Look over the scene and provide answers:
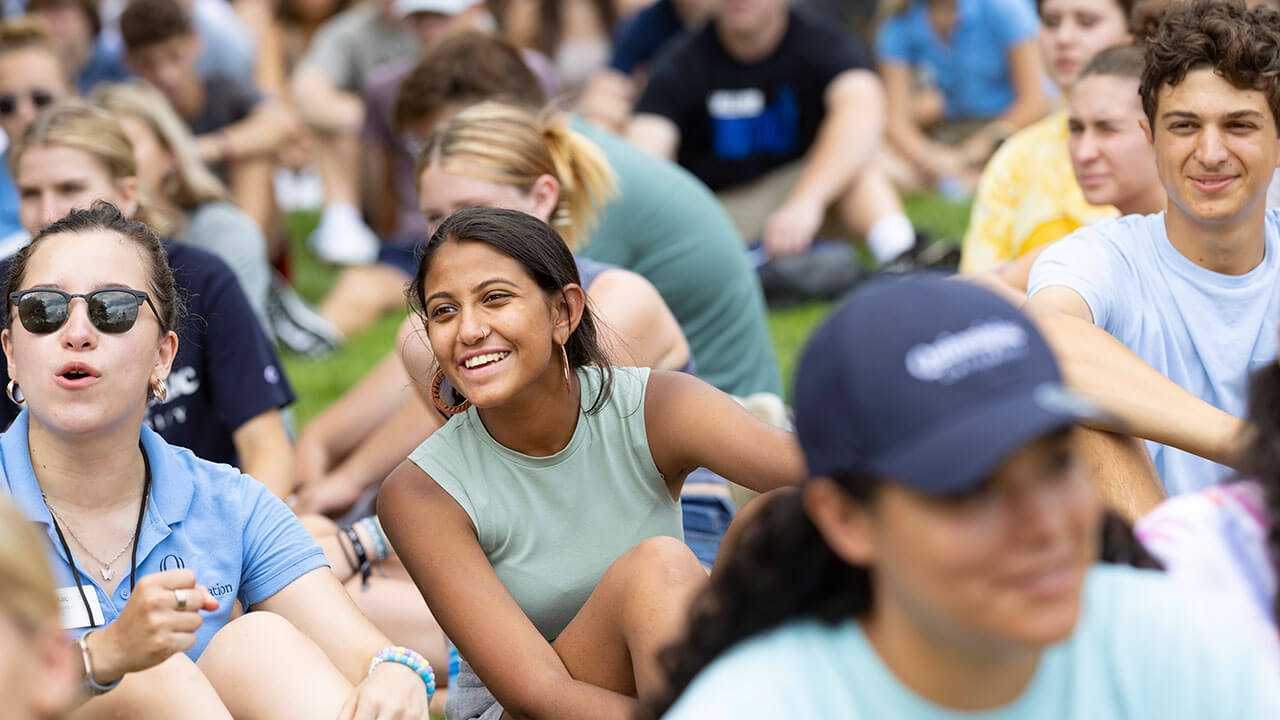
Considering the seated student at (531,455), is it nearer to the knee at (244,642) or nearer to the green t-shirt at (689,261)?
the knee at (244,642)

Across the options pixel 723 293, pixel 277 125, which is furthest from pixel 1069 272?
pixel 277 125

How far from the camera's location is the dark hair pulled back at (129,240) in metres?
2.71

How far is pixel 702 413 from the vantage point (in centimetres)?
273

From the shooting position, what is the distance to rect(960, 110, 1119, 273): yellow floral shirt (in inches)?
172

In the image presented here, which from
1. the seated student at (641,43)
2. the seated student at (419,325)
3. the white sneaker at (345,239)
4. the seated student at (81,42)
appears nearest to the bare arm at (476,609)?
the seated student at (419,325)

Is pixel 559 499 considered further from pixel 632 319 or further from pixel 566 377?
pixel 632 319

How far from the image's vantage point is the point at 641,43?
764 cm

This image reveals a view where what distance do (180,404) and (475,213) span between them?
1.26 metres

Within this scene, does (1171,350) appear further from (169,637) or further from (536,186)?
(169,637)

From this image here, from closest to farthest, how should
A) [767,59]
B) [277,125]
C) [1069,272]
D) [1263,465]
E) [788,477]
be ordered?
[1263,465] → [788,477] → [1069,272] → [767,59] → [277,125]

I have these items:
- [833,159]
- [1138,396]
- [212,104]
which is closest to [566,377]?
[1138,396]

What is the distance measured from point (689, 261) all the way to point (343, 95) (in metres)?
4.20

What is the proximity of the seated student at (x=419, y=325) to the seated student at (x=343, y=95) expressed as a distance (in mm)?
3539

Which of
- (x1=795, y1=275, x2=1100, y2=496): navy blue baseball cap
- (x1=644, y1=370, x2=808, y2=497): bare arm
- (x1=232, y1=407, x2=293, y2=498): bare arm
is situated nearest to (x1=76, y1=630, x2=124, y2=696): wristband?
(x1=644, y1=370, x2=808, y2=497): bare arm
